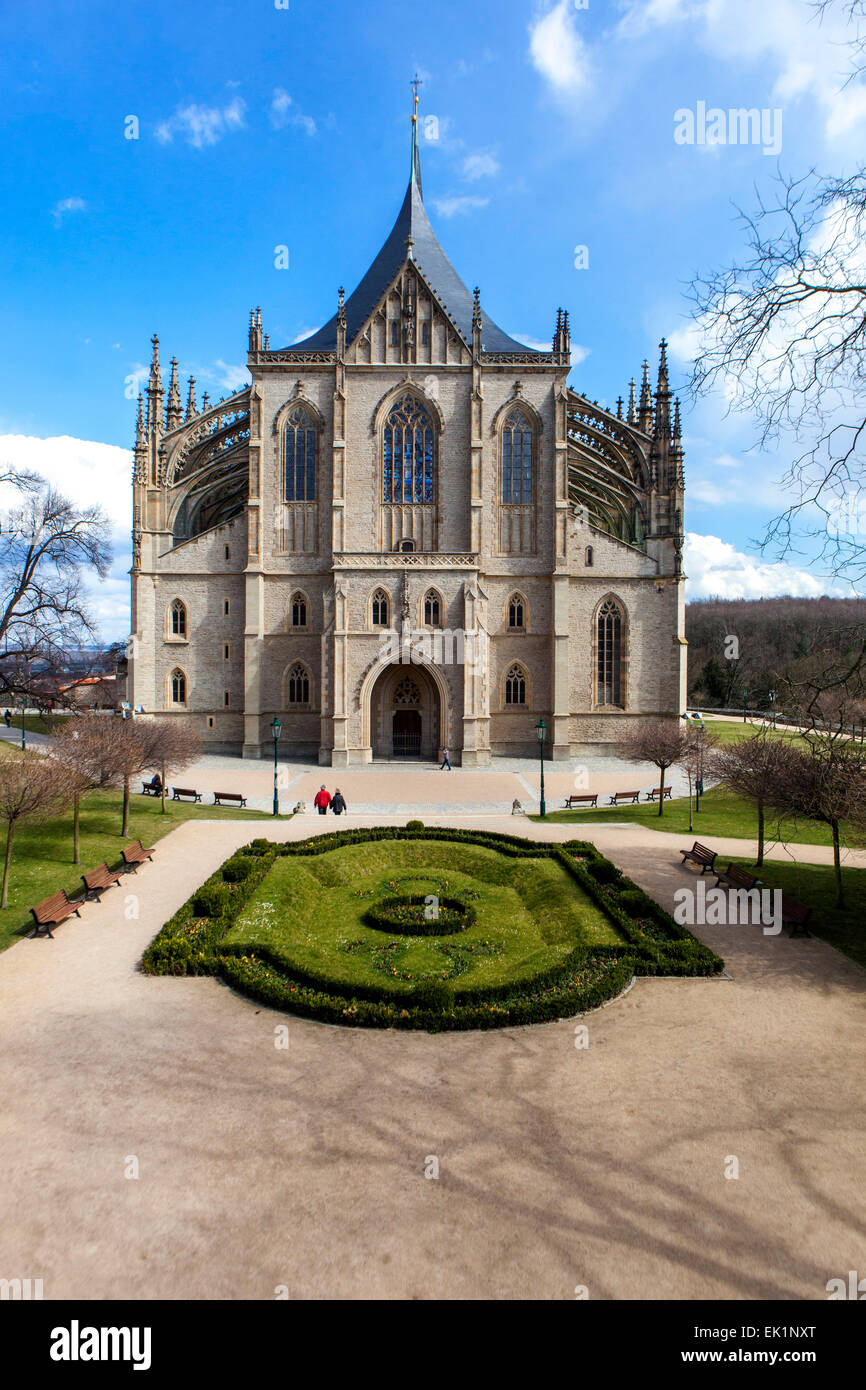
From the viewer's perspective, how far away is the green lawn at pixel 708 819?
21.2 metres

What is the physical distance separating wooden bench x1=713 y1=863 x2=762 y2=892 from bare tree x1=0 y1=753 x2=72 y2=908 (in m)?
14.9

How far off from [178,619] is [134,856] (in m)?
22.8

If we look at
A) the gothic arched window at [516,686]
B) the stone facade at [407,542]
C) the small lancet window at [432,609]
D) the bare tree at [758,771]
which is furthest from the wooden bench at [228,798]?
the gothic arched window at [516,686]

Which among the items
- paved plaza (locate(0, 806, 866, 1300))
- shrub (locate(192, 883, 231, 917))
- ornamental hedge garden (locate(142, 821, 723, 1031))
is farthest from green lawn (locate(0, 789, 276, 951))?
paved plaza (locate(0, 806, 866, 1300))

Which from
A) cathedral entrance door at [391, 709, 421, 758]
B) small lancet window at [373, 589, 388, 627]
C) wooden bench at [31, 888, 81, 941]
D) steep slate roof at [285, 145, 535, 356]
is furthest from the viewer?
steep slate roof at [285, 145, 535, 356]

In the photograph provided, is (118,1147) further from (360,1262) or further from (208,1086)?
(360,1262)

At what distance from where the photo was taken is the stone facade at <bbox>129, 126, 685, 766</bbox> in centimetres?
3572

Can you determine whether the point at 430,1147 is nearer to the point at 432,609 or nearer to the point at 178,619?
the point at 432,609

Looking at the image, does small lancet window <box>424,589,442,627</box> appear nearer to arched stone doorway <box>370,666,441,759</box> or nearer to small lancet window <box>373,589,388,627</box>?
small lancet window <box>373,589,388,627</box>

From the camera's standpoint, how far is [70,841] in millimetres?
18250

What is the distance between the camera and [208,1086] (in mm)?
7852

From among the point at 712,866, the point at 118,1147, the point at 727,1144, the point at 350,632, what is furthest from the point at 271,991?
the point at 350,632

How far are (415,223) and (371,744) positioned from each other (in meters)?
33.2

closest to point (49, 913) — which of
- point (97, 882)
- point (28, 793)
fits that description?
point (97, 882)
